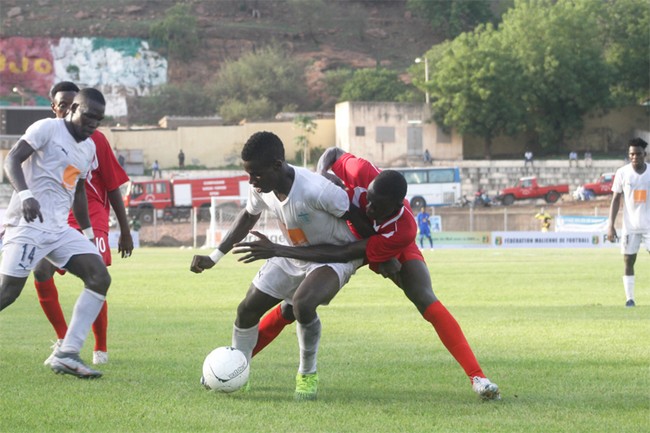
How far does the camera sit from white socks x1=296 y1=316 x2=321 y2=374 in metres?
8.02

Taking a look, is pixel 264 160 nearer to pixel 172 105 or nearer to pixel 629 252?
pixel 629 252

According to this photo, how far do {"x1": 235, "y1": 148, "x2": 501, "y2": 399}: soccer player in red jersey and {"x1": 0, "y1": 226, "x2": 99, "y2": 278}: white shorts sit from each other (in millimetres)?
1582

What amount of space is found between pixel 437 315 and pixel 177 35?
134 metres

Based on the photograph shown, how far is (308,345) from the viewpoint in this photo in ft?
26.5

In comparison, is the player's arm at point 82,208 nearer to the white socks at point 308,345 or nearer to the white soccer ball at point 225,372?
the white soccer ball at point 225,372

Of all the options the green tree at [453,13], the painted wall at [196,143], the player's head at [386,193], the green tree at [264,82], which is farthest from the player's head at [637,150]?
the green tree at [453,13]

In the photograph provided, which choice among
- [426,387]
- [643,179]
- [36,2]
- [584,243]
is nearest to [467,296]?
[643,179]

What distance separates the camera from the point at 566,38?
9681cm

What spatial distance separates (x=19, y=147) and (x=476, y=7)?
142327mm

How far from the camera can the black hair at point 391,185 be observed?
7.79 metres

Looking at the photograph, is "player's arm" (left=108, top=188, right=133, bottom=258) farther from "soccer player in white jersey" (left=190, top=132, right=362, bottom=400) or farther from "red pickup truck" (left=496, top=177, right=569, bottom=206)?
"red pickup truck" (left=496, top=177, right=569, bottom=206)

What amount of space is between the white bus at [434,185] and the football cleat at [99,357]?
63.7 m

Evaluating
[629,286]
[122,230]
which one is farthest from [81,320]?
[629,286]

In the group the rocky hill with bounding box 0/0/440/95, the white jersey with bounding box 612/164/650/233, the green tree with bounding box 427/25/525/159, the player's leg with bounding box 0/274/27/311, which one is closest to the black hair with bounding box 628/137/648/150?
the white jersey with bounding box 612/164/650/233
